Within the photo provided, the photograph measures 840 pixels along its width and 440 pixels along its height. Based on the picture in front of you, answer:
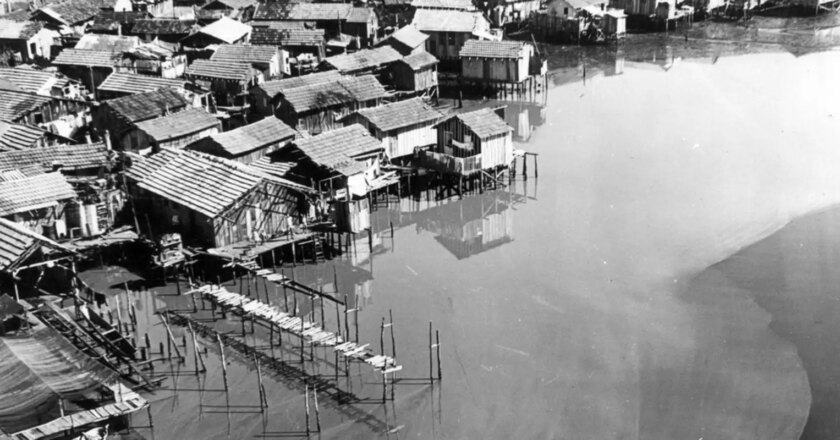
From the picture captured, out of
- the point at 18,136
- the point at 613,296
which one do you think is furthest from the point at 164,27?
the point at 613,296

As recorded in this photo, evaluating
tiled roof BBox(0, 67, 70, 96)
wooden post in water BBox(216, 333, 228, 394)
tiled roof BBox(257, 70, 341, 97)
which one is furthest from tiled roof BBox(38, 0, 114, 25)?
wooden post in water BBox(216, 333, 228, 394)

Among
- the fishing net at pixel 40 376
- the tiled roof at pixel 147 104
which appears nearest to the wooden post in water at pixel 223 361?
the fishing net at pixel 40 376

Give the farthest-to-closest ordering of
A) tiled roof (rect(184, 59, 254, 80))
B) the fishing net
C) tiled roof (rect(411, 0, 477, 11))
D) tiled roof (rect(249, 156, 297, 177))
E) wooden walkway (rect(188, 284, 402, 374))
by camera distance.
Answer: tiled roof (rect(411, 0, 477, 11)), tiled roof (rect(184, 59, 254, 80)), tiled roof (rect(249, 156, 297, 177)), wooden walkway (rect(188, 284, 402, 374)), the fishing net

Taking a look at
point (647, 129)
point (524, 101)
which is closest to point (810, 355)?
point (647, 129)

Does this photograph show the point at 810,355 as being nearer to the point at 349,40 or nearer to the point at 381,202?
the point at 381,202

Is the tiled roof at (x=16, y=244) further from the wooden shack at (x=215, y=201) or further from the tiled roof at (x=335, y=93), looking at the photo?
the tiled roof at (x=335, y=93)

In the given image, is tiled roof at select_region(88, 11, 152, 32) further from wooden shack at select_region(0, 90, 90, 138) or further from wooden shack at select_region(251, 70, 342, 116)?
wooden shack at select_region(251, 70, 342, 116)
